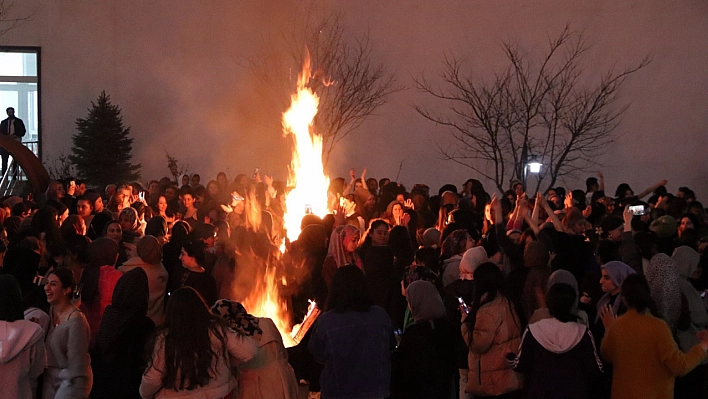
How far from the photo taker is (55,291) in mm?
6191

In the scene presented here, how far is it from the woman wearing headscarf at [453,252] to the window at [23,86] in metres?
16.0

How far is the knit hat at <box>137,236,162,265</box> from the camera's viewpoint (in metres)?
7.43

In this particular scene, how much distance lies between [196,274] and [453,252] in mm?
2615

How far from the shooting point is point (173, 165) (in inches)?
838

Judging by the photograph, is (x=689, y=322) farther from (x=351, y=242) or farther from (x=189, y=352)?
(x=189, y=352)

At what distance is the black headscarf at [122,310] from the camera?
630 cm

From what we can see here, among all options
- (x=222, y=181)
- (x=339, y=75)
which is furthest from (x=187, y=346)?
(x=339, y=75)

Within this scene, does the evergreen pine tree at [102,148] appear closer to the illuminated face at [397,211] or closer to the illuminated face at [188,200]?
the illuminated face at [188,200]

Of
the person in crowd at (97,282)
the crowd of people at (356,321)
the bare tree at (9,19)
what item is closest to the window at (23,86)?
the bare tree at (9,19)

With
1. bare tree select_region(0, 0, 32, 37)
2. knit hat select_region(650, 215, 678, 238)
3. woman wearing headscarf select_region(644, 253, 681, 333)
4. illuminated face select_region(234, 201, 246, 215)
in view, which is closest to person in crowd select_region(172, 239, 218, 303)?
woman wearing headscarf select_region(644, 253, 681, 333)

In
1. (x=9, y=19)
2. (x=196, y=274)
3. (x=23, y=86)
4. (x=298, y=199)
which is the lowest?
(x=196, y=274)

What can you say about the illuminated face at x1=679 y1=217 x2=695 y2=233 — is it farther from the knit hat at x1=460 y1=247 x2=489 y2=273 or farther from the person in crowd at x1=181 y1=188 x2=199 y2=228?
the person in crowd at x1=181 y1=188 x2=199 y2=228

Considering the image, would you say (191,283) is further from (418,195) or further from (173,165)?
(173,165)

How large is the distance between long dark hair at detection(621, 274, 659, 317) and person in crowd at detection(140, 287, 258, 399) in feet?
8.39
